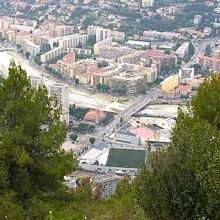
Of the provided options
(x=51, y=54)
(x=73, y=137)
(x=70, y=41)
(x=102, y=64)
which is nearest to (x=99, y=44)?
(x=70, y=41)

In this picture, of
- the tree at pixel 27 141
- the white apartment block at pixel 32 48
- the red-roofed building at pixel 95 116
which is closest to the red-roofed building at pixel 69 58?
the white apartment block at pixel 32 48

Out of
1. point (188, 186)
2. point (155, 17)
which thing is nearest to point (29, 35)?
point (155, 17)

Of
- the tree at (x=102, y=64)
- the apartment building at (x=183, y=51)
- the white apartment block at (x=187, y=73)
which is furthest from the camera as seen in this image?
the apartment building at (x=183, y=51)

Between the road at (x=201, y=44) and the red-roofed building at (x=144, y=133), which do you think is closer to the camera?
the red-roofed building at (x=144, y=133)

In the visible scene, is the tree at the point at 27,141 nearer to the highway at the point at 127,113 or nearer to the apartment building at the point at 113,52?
the highway at the point at 127,113

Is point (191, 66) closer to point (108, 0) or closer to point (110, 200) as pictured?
point (108, 0)

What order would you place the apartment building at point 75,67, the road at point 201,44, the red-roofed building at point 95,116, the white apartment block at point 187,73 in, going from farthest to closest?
the road at point 201,44 < the apartment building at point 75,67 < the white apartment block at point 187,73 < the red-roofed building at point 95,116

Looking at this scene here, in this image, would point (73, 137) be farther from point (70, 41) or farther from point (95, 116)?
point (70, 41)
